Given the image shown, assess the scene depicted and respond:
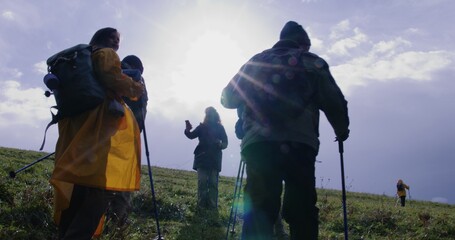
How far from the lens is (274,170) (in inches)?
161

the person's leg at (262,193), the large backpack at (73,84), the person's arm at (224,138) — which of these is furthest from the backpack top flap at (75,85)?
the person's arm at (224,138)

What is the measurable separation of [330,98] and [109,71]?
7.66ft

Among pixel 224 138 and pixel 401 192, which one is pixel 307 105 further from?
pixel 401 192

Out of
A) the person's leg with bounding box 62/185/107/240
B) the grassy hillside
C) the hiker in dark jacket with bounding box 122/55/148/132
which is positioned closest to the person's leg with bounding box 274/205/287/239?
the grassy hillside

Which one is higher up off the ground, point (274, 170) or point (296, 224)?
point (274, 170)

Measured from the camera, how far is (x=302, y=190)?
4113 millimetres

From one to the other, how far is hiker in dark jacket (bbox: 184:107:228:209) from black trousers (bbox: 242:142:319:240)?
258 inches

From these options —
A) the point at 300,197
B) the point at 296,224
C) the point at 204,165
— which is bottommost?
the point at 296,224

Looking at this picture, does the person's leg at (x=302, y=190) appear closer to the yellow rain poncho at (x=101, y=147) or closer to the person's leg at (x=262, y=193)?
the person's leg at (x=262, y=193)

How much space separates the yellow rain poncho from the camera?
13.0ft

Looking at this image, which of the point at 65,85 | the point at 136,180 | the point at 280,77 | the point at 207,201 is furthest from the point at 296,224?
the point at 207,201

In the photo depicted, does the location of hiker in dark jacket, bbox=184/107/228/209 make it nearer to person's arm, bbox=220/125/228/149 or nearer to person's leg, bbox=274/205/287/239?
person's arm, bbox=220/125/228/149

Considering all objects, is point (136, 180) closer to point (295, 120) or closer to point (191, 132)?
point (295, 120)

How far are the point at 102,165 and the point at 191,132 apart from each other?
714 cm
